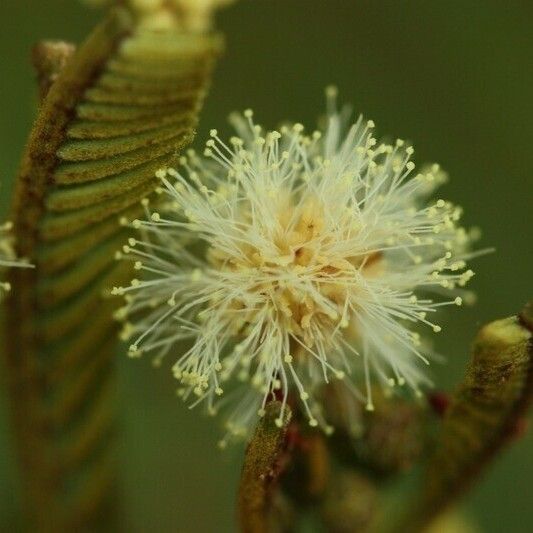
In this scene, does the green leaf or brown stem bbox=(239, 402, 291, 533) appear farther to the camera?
brown stem bbox=(239, 402, 291, 533)

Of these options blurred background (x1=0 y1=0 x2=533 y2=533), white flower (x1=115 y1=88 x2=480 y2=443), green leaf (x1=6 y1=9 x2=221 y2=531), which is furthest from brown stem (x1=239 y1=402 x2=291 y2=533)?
blurred background (x1=0 y1=0 x2=533 y2=533)

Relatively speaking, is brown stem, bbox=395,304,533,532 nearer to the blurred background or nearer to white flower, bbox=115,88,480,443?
white flower, bbox=115,88,480,443

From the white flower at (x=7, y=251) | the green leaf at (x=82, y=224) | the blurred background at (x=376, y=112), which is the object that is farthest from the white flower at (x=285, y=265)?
the blurred background at (x=376, y=112)

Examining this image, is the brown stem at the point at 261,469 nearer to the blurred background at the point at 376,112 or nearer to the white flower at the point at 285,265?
the white flower at the point at 285,265

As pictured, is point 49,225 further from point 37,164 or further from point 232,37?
point 232,37

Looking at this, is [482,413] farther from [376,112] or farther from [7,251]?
[376,112]

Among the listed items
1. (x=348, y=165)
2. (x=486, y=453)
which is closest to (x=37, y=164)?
(x=348, y=165)

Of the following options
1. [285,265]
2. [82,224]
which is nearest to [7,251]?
[82,224]
